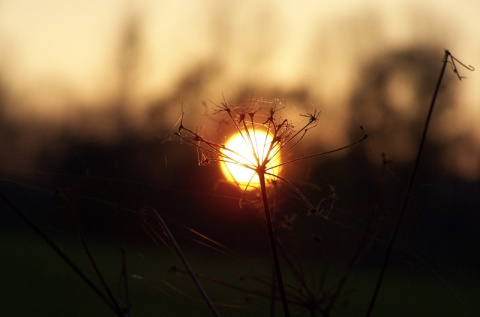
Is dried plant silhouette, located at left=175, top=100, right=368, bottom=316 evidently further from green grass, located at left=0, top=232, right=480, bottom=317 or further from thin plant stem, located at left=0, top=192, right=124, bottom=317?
green grass, located at left=0, top=232, right=480, bottom=317

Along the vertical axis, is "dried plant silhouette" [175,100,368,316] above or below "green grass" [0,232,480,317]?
below

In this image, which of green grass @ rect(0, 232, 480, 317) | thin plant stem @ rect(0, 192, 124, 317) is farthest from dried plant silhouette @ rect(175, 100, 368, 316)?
green grass @ rect(0, 232, 480, 317)

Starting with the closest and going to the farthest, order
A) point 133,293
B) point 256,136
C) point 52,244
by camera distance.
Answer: point 52,244 → point 256,136 → point 133,293

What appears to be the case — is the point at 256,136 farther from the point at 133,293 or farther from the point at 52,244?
the point at 133,293

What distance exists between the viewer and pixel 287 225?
159 centimetres

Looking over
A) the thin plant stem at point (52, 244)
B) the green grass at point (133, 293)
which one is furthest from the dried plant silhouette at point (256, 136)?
the green grass at point (133, 293)

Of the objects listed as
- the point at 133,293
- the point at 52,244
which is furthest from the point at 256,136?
the point at 133,293

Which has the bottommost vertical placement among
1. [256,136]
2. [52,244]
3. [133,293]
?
[52,244]

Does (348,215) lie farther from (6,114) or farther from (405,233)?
(6,114)

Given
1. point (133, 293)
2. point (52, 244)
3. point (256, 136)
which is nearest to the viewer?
point (52, 244)

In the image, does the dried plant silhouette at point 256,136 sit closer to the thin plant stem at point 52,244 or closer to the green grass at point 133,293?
the thin plant stem at point 52,244

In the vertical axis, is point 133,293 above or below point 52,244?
above

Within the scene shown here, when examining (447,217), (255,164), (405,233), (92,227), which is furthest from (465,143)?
(255,164)

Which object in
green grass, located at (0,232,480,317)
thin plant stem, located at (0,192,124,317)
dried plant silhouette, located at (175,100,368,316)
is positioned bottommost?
thin plant stem, located at (0,192,124,317)
